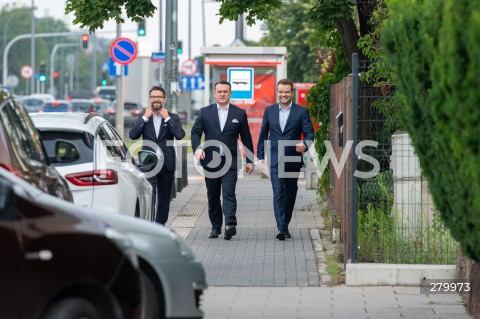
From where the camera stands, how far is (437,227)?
11.6 metres

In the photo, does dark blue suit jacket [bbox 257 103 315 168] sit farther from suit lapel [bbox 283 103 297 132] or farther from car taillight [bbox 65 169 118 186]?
car taillight [bbox 65 169 118 186]

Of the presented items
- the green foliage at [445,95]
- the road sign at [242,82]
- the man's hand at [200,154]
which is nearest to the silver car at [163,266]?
the green foliage at [445,95]

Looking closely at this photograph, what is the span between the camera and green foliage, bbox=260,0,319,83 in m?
54.6

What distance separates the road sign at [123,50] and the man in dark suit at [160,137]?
13673mm

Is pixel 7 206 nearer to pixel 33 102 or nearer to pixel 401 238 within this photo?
pixel 401 238

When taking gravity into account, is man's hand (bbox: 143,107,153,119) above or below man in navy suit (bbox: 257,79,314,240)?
above

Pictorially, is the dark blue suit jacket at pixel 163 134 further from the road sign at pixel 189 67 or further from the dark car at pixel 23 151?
the road sign at pixel 189 67

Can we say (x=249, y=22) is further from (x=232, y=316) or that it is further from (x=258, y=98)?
(x=258, y=98)

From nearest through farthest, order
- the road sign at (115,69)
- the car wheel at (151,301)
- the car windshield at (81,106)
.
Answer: the car wheel at (151,301), the road sign at (115,69), the car windshield at (81,106)

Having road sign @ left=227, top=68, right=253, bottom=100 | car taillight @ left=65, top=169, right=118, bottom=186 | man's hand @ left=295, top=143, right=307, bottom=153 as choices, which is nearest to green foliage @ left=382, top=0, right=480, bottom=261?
car taillight @ left=65, top=169, right=118, bottom=186

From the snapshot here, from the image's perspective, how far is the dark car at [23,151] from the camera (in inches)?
335

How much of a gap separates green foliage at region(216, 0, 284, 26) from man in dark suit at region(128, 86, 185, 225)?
2383 millimetres

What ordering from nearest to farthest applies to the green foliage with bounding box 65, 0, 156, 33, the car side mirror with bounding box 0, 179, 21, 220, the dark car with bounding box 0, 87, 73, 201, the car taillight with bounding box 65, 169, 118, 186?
the car side mirror with bounding box 0, 179, 21, 220 → the dark car with bounding box 0, 87, 73, 201 → the car taillight with bounding box 65, 169, 118, 186 → the green foliage with bounding box 65, 0, 156, 33

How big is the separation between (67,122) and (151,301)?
4497mm
